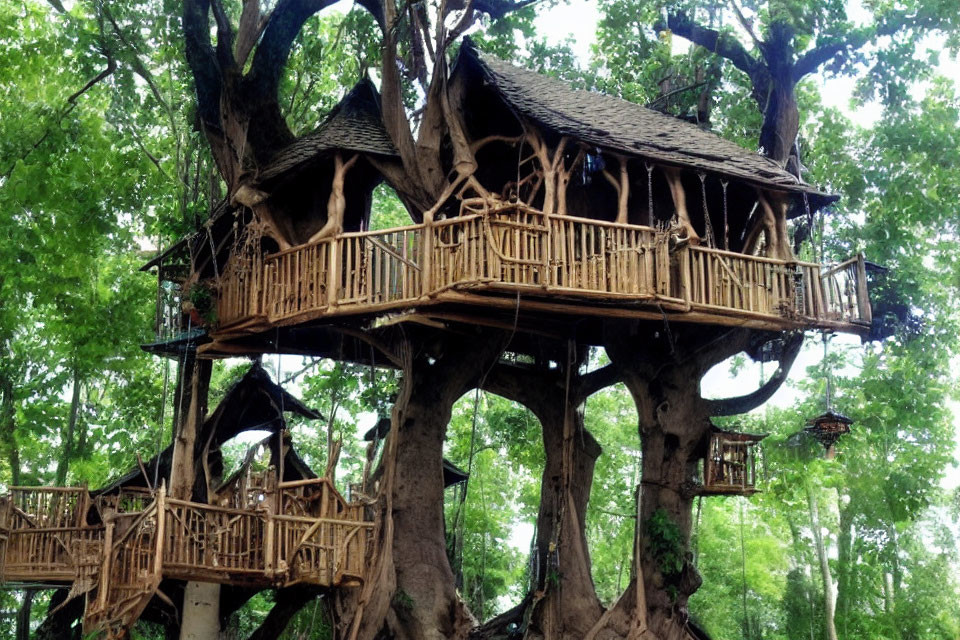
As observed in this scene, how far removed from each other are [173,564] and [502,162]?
817cm

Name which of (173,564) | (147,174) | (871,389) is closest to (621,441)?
(871,389)

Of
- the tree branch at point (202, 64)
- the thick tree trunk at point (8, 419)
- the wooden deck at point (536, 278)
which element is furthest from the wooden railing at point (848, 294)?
the thick tree trunk at point (8, 419)

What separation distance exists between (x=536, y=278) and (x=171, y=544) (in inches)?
213

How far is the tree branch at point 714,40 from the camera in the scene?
64.0ft

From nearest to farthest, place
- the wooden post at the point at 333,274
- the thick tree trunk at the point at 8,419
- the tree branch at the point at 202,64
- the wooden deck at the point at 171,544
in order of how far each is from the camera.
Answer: the wooden deck at the point at 171,544, the wooden post at the point at 333,274, the tree branch at the point at 202,64, the thick tree trunk at the point at 8,419

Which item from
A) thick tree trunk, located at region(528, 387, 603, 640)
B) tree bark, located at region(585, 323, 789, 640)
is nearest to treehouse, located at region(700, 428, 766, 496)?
tree bark, located at region(585, 323, 789, 640)

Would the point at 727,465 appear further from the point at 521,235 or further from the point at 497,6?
the point at 497,6

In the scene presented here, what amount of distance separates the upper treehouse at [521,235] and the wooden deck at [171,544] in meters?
2.65

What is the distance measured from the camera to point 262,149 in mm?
17562

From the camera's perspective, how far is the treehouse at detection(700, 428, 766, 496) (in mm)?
17453

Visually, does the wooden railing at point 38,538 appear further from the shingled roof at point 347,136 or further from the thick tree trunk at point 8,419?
the shingled roof at point 347,136

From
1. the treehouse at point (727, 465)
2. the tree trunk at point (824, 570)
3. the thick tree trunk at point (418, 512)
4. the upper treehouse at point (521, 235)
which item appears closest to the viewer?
the upper treehouse at point (521, 235)

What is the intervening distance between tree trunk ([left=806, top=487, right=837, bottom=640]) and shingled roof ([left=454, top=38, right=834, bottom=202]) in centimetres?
1312

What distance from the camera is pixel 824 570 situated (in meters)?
28.4
